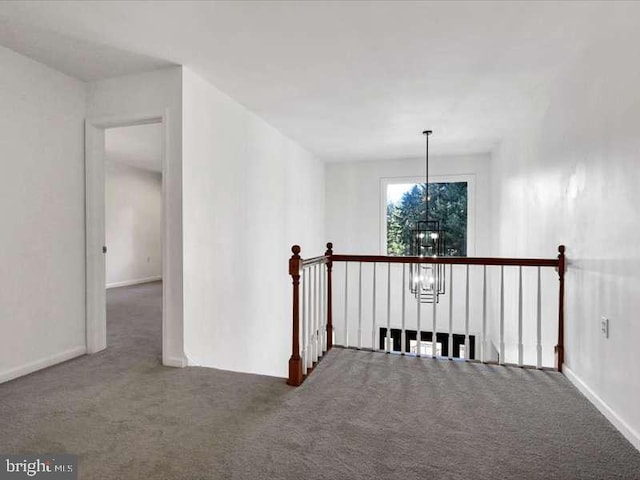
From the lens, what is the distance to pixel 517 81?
3021 millimetres

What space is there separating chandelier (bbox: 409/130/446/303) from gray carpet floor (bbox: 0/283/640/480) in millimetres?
1257

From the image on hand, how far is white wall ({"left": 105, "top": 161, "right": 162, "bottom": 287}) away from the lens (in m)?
7.01

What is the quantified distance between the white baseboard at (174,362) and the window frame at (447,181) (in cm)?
429

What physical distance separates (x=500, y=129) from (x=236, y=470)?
4.57m

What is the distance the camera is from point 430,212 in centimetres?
617

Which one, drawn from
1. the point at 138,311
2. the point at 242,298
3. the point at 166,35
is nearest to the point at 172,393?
the point at 242,298

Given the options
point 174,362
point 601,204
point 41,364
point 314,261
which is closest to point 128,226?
point 41,364

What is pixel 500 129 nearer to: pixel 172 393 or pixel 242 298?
pixel 242 298

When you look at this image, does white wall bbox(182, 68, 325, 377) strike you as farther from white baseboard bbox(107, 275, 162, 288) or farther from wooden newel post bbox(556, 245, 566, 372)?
white baseboard bbox(107, 275, 162, 288)

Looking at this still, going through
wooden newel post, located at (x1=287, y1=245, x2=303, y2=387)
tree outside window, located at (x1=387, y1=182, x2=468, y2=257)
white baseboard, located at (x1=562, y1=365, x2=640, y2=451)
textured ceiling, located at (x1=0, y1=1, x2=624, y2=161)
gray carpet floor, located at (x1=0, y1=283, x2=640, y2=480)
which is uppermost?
textured ceiling, located at (x1=0, y1=1, x2=624, y2=161)

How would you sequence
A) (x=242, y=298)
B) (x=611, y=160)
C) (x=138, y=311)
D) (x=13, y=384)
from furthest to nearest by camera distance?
(x=138, y=311) < (x=242, y=298) < (x=13, y=384) < (x=611, y=160)

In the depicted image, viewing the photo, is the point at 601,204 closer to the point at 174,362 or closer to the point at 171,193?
the point at 171,193

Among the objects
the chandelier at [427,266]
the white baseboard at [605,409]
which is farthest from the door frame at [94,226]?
the white baseboard at [605,409]

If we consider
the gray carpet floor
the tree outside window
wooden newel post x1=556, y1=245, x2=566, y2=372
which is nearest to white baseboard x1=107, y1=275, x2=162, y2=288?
the gray carpet floor
